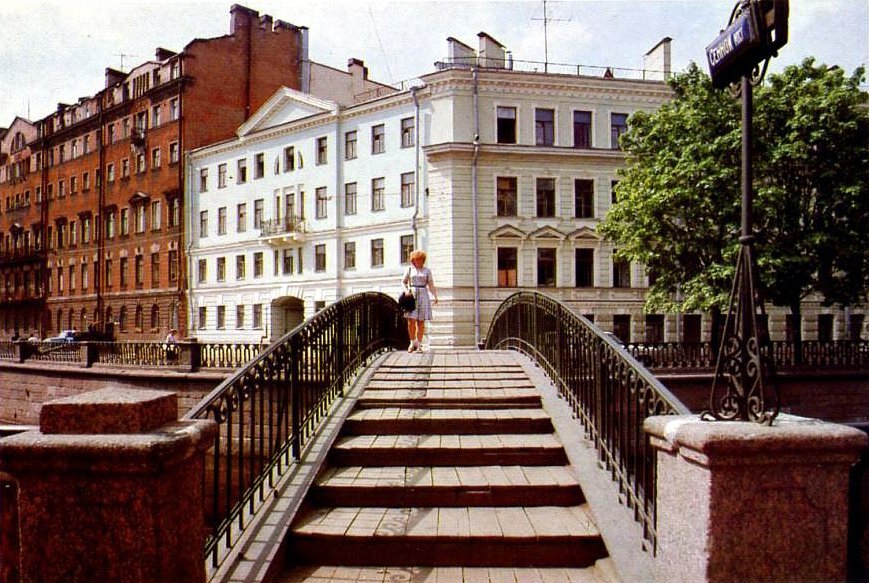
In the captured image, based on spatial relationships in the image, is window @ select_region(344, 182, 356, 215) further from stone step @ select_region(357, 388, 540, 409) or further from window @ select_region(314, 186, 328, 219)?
stone step @ select_region(357, 388, 540, 409)

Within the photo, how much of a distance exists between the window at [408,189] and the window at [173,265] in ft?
59.2

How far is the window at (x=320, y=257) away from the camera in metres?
33.3

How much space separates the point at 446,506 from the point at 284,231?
102 ft

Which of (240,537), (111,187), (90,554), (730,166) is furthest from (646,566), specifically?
(111,187)

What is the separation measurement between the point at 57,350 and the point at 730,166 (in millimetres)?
25772

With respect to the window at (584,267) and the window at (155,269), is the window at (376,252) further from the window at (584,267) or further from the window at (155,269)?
the window at (155,269)

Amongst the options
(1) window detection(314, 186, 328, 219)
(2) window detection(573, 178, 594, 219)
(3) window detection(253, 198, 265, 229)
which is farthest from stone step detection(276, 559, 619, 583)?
(3) window detection(253, 198, 265, 229)

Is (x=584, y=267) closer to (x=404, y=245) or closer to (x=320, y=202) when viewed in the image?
(x=404, y=245)

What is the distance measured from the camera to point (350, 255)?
32.5m

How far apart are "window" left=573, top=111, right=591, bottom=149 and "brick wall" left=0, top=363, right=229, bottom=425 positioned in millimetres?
20551

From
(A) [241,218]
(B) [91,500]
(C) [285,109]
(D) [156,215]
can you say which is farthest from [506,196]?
(B) [91,500]

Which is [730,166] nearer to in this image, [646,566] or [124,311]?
[646,566]

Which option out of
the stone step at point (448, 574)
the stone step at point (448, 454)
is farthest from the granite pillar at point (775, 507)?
the stone step at point (448, 454)

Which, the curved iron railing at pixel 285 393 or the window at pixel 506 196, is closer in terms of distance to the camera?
the curved iron railing at pixel 285 393
